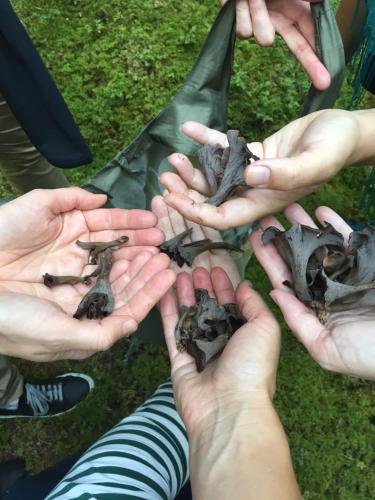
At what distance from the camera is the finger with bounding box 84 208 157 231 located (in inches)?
124

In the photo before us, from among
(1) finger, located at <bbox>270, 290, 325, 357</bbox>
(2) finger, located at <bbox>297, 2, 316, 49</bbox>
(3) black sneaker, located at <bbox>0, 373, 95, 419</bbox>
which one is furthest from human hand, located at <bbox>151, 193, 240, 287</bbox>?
(3) black sneaker, located at <bbox>0, 373, 95, 419</bbox>

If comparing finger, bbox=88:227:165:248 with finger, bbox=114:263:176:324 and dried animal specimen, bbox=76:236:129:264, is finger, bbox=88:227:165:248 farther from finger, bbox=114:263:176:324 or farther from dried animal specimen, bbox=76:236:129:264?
finger, bbox=114:263:176:324

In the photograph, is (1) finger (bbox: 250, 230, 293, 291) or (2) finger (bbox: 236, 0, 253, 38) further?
(2) finger (bbox: 236, 0, 253, 38)

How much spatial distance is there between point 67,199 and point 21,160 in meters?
1.05

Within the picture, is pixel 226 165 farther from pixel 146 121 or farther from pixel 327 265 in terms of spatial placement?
pixel 146 121

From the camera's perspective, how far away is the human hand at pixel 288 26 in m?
3.14

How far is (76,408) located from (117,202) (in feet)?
6.09

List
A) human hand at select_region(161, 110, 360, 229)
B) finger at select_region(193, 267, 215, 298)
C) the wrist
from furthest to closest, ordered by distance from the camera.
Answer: finger at select_region(193, 267, 215, 298)
human hand at select_region(161, 110, 360, 229)
the wrist

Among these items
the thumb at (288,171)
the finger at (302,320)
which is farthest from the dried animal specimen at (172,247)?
the thumb at (288,171)

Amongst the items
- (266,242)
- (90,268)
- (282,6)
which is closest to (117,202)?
(90,268)

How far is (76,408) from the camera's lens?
416 cm

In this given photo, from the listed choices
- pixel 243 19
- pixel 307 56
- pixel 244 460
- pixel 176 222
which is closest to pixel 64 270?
pixel 176 222

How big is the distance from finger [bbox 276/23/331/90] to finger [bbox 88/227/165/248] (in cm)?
142

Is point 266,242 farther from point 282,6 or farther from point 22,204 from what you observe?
point 282,6
